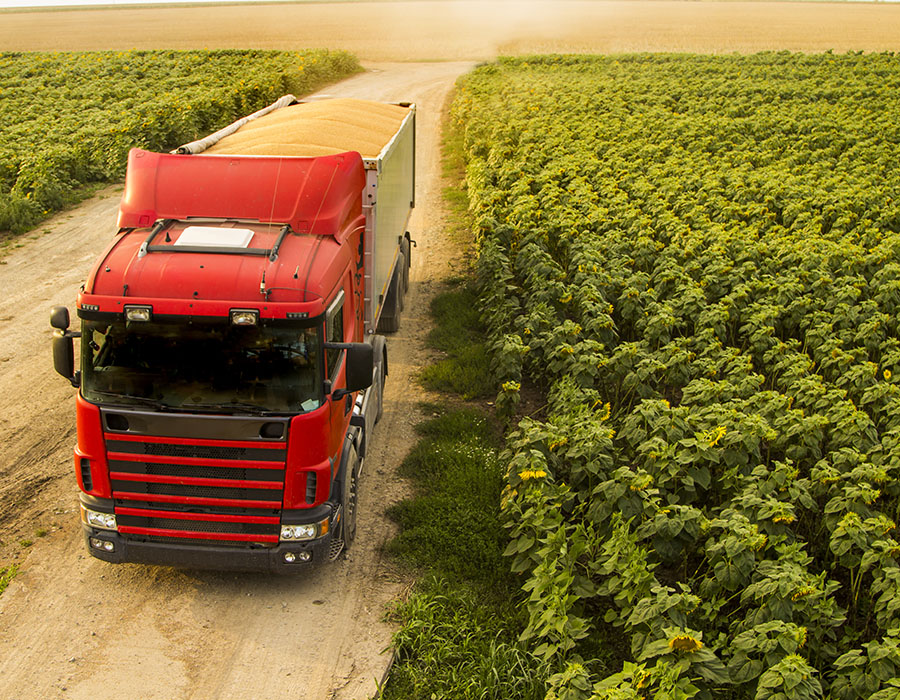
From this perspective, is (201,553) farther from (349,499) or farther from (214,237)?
(214,237)

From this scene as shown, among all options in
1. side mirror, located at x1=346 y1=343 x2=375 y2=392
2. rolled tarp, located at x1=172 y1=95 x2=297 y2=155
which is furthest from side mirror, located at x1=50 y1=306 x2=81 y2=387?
rolled tarp, located at x1=172 y1=95 x2=297 y2=155

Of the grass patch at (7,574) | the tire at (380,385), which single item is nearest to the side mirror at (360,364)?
the tire at (380,385)

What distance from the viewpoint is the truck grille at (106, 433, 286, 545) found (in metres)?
7.18

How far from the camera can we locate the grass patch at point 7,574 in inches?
317

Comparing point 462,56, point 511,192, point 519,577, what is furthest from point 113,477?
point 462,56

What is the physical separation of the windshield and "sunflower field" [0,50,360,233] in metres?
13.5

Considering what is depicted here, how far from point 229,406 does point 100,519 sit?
1.70 metres

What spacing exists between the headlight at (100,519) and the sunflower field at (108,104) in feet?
44.0

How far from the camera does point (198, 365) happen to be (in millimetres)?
7082

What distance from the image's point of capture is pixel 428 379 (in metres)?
12.7

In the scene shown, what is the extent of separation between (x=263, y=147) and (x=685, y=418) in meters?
5.92

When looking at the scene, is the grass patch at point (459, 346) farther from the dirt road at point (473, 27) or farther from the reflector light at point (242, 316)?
the dirt road at point (473, 27)

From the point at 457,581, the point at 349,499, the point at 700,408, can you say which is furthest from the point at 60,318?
the point at 700,408

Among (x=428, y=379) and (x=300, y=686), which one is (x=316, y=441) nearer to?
(x=300, y=686)
